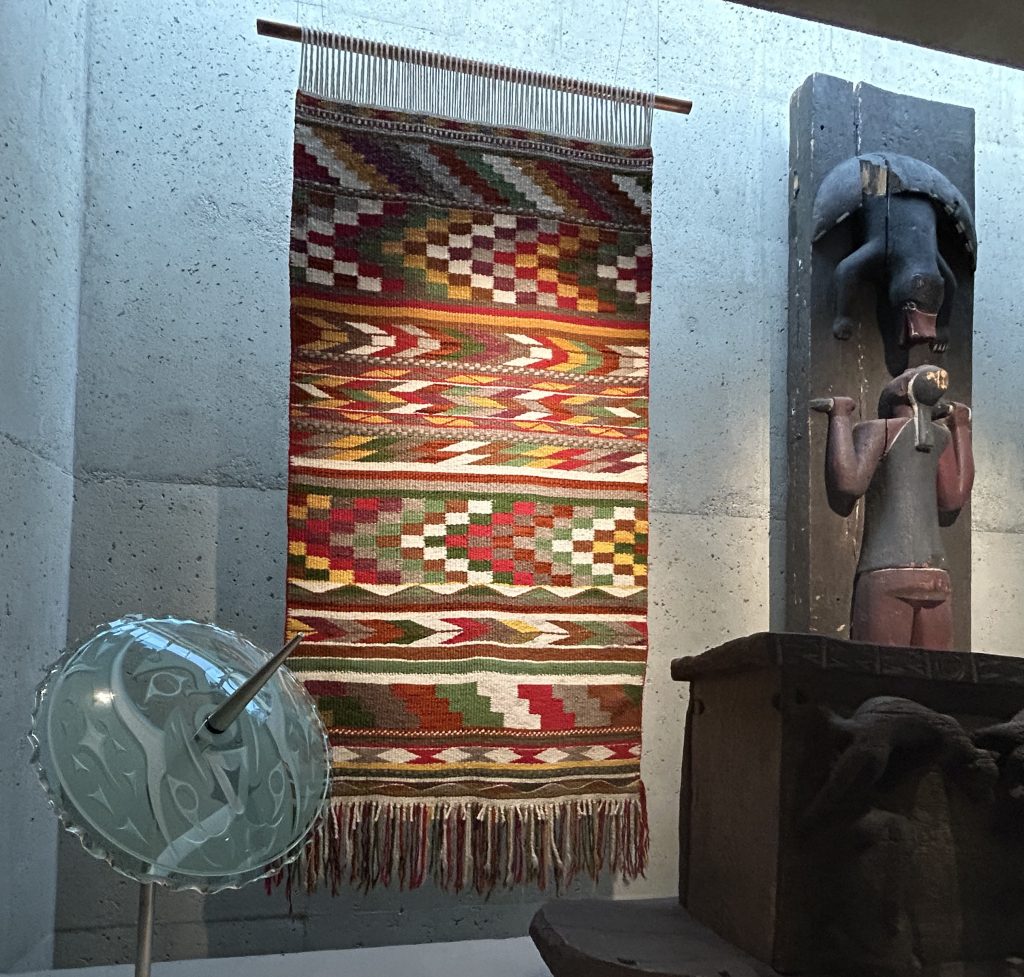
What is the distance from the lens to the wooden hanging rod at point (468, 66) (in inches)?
77.2

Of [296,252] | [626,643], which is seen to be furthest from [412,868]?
[296,252]

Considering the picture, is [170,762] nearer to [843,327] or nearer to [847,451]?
[847,451]

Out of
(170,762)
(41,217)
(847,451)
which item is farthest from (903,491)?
(41,217)

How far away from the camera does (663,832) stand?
7.30ft

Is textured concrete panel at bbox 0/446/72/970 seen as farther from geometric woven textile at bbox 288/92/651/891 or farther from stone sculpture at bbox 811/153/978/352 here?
stone sculpture at bbox 811/153/978/352

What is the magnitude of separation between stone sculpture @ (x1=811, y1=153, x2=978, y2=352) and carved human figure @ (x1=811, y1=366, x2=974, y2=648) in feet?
0.50

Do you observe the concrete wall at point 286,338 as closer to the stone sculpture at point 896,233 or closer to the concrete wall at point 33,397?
the concrete wall at point 33,397

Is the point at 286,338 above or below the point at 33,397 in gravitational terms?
above

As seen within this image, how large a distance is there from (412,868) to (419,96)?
1500mm

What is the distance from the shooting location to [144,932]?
111cm

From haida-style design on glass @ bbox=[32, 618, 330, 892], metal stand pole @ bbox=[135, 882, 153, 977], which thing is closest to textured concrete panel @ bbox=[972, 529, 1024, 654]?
haida-style design on glass @ bbox=[32, 618, 330, 892]

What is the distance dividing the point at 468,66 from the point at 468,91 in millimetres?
50

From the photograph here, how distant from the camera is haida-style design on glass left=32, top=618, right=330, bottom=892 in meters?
0.96

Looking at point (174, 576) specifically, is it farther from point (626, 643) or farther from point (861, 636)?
point (861, 636)
